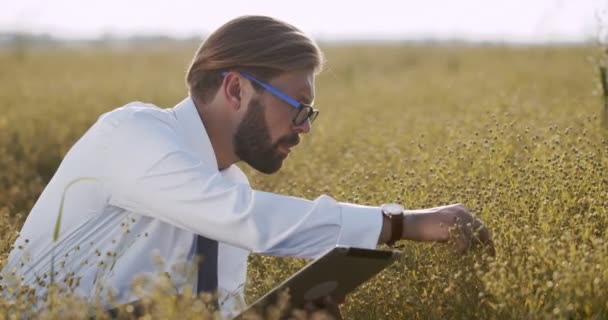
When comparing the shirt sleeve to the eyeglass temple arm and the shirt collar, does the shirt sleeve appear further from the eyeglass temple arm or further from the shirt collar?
the eyeglass temple arm

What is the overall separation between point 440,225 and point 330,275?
34cm

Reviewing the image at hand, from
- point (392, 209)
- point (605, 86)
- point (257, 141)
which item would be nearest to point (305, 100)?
point (257, 141)

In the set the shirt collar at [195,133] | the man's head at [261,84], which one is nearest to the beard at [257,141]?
the man's head at [261,84]

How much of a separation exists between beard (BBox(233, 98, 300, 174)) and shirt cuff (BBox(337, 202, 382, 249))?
51 cm

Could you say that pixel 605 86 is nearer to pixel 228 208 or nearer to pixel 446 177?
pixel 446 177

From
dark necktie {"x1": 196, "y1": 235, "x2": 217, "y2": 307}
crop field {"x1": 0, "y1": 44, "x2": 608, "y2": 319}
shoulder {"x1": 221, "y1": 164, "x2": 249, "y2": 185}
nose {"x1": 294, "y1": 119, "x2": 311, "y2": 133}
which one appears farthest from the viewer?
shoulder {"x1": 221, "y1": 164, "x2": 249, "y2": 185}

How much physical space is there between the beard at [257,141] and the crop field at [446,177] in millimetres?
453

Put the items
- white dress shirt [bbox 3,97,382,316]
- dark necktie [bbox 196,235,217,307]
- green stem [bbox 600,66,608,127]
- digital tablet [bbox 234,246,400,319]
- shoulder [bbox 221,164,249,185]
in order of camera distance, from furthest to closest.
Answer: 1. green stem [bbox 600,66,608,127]
2. shoulder [bbox 221,164,249,185]
3. dark necktie [bbox 196,235,217,307]
4. white dress shirt [bbox 3,97,382,316]
5. digital tablet [bbox 234,246,400,319]

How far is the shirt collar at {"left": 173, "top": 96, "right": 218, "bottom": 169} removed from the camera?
9.89ft

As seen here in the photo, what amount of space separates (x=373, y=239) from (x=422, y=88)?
10.4m

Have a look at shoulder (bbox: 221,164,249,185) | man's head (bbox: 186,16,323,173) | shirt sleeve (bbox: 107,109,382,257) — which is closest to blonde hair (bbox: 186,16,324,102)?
man's head (bbox: 186,16,323,173)

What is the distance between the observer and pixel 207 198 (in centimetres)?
257

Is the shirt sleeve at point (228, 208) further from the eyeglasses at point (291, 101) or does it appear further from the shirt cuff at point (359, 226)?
the eyeglasses at point (291, 101)

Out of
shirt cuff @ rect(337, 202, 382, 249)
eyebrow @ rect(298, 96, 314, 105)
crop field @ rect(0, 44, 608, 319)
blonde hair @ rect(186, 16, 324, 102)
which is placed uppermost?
blonde hair @ rect(186, 16, 324, 102)
